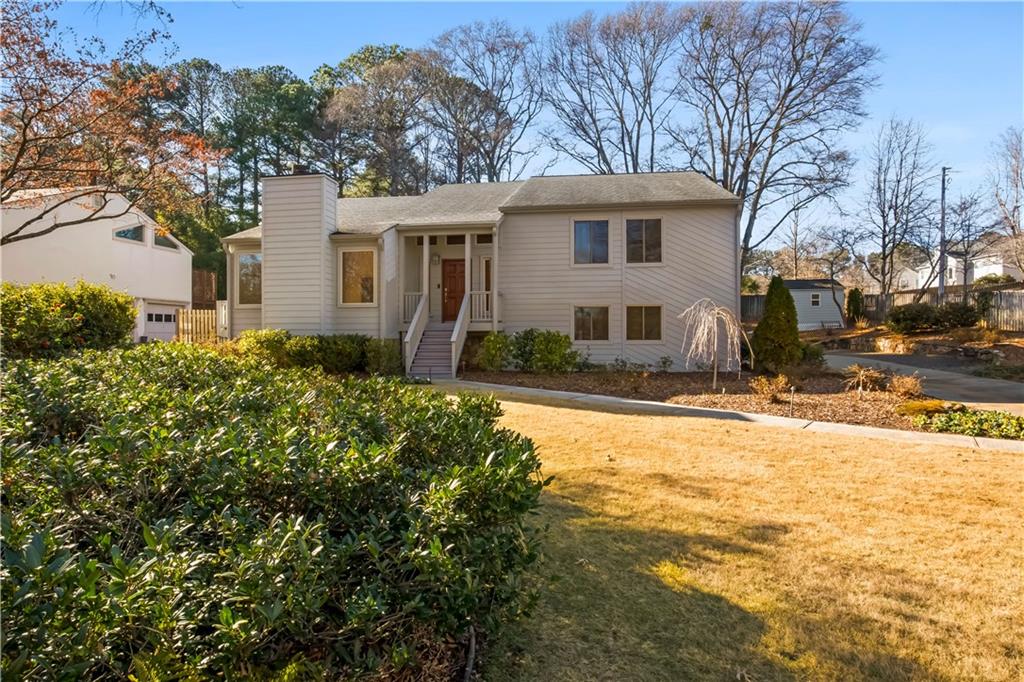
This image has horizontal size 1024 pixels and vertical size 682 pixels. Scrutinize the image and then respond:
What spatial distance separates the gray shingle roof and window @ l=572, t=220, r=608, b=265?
22.1 inches

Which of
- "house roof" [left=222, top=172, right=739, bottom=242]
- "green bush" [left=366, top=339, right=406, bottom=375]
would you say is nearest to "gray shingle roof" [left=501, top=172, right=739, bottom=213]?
"house roof" [left=222, top=172, right=739, bottom=242]

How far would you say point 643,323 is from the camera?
16.7 metres

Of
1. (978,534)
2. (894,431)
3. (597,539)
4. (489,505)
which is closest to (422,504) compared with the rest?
(489,505)

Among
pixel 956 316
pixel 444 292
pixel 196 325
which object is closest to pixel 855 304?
pixel 956 316

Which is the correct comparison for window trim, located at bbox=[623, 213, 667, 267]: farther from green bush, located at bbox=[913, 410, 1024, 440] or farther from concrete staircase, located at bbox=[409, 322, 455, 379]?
green bush, located at bbox=[913, 410, 1024, 440]

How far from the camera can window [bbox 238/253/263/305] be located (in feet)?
57.4

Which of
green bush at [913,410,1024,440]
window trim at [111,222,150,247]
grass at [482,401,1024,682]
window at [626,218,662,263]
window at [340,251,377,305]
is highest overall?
window trim at [111,222,150,247]

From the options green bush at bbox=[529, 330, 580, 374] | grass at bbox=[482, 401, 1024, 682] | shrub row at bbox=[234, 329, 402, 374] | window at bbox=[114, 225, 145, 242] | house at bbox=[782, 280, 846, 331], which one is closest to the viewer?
grass at bbox=[482, 401, 1024, 682]

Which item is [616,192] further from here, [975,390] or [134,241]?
[134,241]

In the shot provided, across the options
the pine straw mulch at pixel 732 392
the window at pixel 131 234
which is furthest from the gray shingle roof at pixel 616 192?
the window at pixel 131 234

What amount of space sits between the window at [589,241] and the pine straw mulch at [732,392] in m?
3.44

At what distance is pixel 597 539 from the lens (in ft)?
14.0

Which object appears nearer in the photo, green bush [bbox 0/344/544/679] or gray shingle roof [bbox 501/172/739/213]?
green bush [bbox 0/344/544/679]

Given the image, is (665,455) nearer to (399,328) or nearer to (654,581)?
(654,581)
